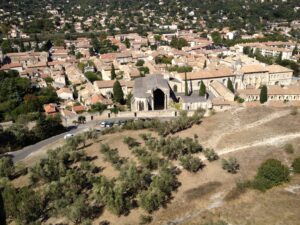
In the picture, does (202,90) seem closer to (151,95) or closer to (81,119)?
(151,95)

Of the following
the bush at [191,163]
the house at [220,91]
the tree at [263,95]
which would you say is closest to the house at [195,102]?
the house at [220,91]

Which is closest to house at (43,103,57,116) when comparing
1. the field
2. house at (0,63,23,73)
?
the field

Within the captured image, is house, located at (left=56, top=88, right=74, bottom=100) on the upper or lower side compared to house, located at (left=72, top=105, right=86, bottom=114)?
upper

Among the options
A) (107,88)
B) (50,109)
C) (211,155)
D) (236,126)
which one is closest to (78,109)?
(50,109)

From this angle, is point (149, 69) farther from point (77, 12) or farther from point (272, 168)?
point (77, 12)

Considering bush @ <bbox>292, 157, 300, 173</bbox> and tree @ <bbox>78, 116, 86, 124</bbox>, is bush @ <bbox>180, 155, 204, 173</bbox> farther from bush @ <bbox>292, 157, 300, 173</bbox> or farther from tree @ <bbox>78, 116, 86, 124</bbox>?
tree @ <bbox>78, 116, 86, 124</bbox>

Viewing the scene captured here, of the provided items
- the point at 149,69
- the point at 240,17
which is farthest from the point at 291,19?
the point at 149,69

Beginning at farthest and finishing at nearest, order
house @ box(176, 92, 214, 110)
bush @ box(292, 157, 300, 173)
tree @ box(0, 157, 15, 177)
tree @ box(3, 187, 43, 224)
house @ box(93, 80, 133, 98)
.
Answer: house @ box(93, 80, 133, 98), house @ box(176, 92, 214, 110), tree @ box(0, 157, 15, 177), bush @ box(292, 157, 300, 173), tree @ box(3, 187, 43, 224)
